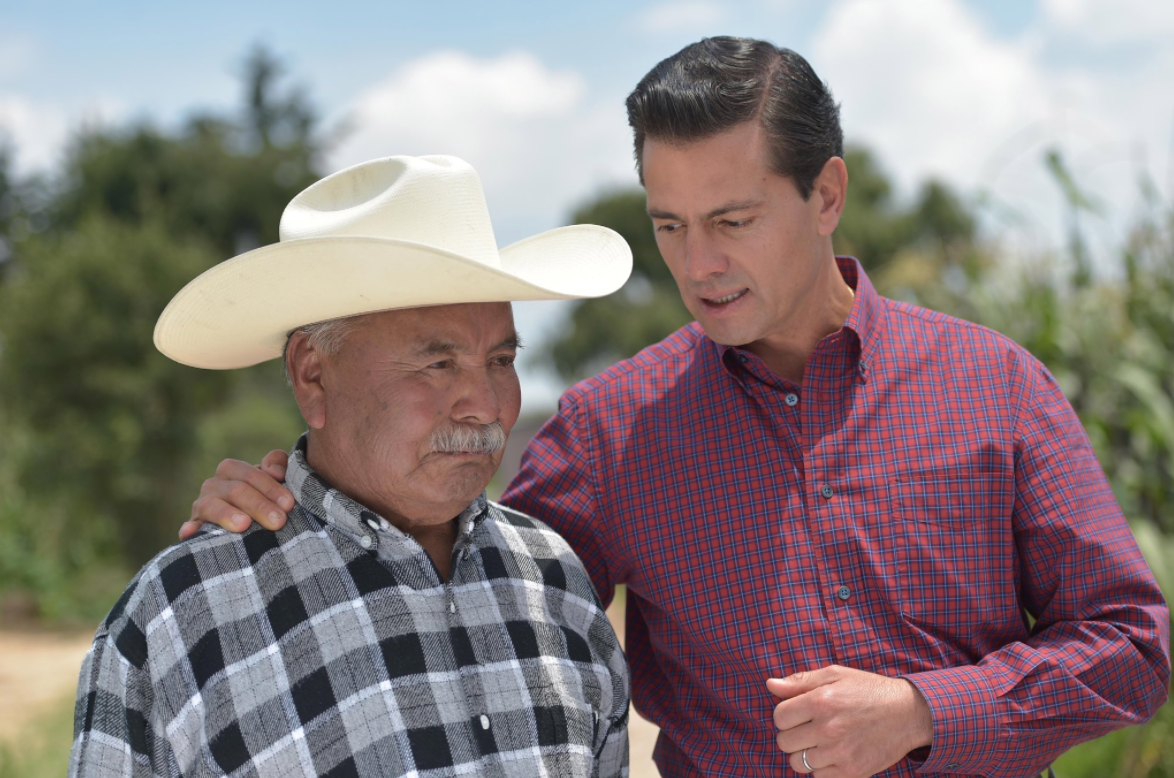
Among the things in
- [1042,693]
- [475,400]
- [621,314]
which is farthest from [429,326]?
[621,314]

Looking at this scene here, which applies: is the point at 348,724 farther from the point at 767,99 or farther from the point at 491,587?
the point at 767,99

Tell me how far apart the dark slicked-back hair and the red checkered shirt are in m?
0.36

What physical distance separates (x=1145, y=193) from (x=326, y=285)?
4.18m

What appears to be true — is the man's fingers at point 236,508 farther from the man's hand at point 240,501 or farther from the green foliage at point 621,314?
the green foliage at point 621,314

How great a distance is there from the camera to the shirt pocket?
7.05 ft

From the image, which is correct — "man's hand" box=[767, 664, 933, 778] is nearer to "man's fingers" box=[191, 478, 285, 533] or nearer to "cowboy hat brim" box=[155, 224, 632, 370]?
"cowboy hat brim" box=[155, 224, 632, 370]

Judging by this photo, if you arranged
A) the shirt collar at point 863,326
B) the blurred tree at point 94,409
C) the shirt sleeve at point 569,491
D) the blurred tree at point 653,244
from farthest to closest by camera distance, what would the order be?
the blurred tree at point 653,244 < the blurred tree at point 94,409 < the shirt sleeve at point 569,491 < the shirt collar at point 863,326

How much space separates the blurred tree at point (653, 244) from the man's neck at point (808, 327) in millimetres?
27891

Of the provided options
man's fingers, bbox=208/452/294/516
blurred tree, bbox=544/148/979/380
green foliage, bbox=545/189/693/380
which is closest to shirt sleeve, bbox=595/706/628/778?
man's fingers, bbox=208/452/294/516

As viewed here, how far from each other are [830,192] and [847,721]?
1152mm

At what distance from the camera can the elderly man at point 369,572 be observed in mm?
1802

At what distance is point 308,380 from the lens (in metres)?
2.06

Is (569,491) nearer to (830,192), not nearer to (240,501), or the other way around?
(240,501)

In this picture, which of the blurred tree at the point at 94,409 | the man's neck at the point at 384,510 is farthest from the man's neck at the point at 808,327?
the blurred tree at the point at 94,409
